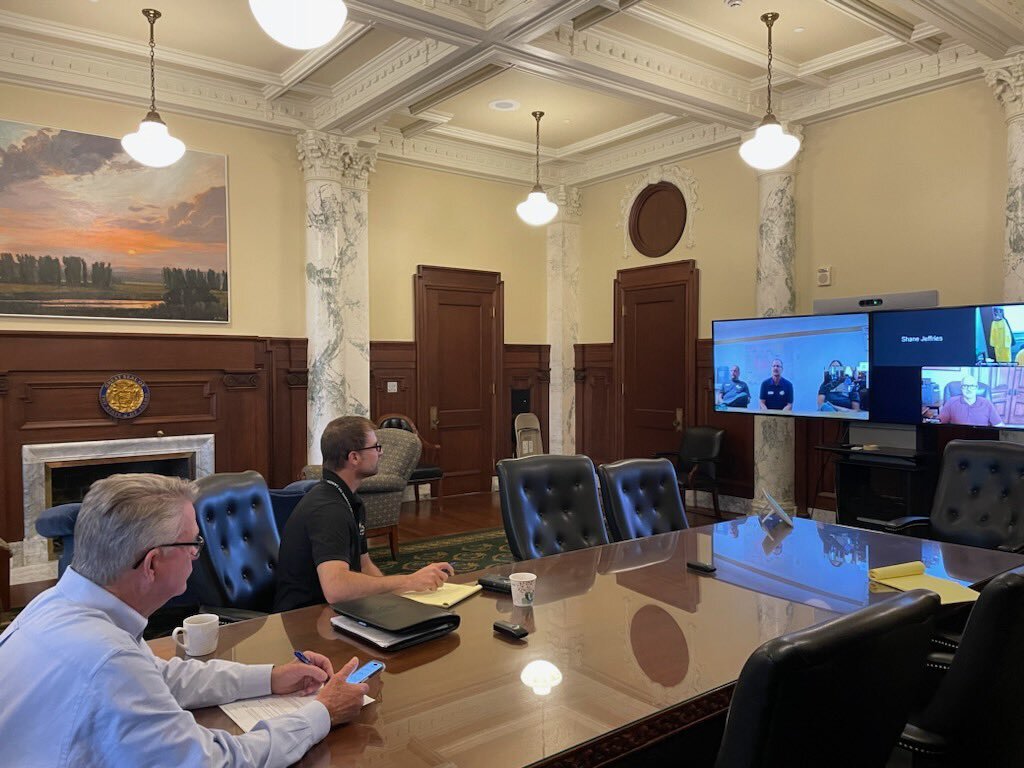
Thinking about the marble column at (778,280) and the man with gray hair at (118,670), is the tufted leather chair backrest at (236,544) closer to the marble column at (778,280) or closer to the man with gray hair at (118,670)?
the man with gray hair at (118,670)

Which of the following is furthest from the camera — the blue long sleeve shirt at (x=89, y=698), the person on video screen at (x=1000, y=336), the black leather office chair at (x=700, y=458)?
the black leather office chair at (x=700, y=458)

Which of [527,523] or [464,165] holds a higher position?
[464,165]

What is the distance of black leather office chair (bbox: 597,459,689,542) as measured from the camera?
3.43m

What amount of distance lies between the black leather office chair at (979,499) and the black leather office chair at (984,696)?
1.88 meters

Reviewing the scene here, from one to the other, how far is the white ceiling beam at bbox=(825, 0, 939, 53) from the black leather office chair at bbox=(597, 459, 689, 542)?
316cm

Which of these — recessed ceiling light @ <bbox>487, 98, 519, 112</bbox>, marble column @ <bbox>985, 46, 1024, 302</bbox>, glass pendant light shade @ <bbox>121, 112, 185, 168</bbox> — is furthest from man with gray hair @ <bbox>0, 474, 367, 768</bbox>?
recessed ceiling light @ <bbox>487, 98, 519, 112</bbox>

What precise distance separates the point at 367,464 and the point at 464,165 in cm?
574

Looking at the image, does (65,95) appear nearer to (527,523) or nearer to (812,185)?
(527,523)

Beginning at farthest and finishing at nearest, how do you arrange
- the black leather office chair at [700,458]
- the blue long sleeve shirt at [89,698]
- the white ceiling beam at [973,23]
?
1. the black leather office chair at [700,458]
2. the white ceiling beam at [973,23]
3. the blue long sleeve shirt at [89,698]

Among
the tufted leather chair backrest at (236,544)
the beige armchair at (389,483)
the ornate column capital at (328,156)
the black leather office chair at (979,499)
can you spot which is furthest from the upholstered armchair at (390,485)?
the black leather office chair at (979,499)

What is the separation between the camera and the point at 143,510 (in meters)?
1.32

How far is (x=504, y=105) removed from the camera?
6.71 metres

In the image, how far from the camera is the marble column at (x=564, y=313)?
28.0 feet

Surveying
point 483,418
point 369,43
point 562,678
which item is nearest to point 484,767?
point 562,678
